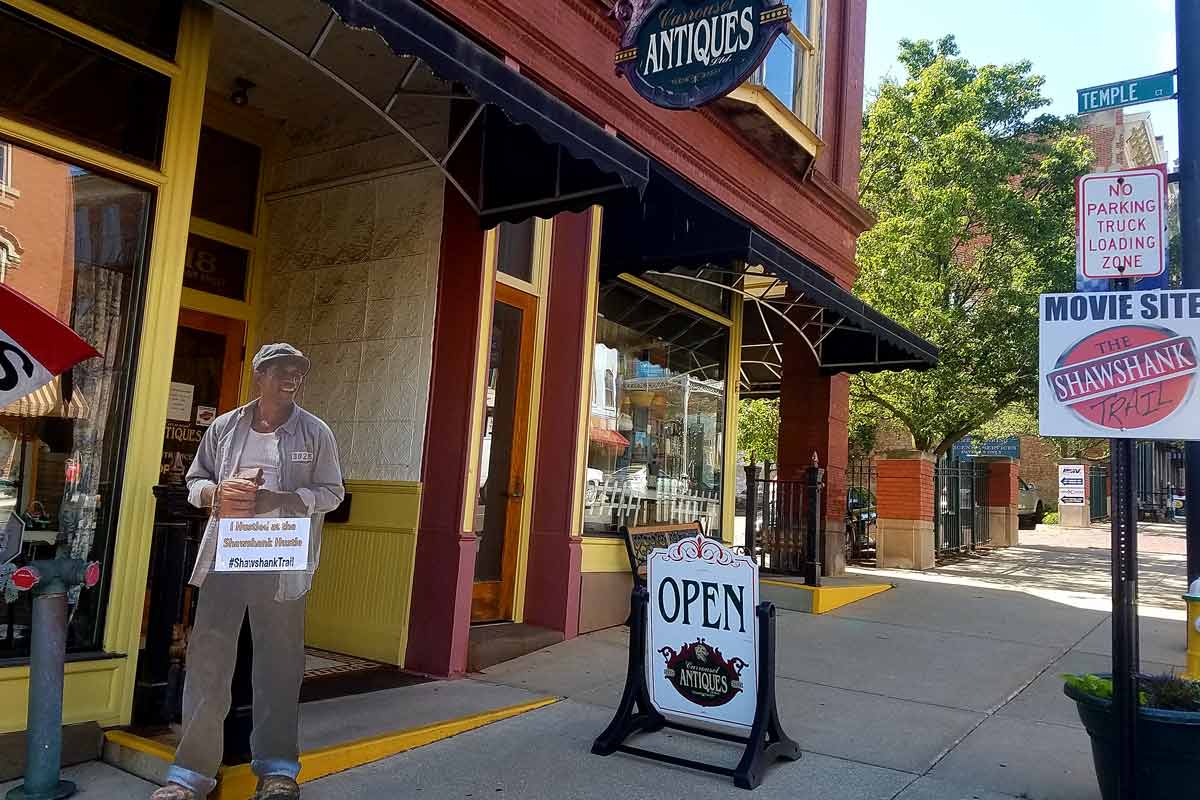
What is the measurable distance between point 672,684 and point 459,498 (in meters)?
2.12

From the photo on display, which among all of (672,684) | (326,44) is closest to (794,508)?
(672,684)

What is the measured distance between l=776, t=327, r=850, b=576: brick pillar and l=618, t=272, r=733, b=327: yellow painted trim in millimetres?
→ 1529

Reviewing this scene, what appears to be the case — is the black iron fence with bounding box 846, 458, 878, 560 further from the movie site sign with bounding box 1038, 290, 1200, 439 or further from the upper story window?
the movie site sign with bounding box 1038, 290, 1200, 439

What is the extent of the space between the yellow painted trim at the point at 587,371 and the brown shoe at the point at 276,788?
12.3ft

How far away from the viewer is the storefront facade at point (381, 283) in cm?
447

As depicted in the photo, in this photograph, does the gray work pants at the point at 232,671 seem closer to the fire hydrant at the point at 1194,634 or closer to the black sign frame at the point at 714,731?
the black sign frame at the point at 714,731

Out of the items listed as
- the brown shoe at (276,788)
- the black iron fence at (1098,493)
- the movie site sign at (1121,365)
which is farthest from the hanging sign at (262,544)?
the black iron fence at (1098,493)

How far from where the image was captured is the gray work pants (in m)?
3.64

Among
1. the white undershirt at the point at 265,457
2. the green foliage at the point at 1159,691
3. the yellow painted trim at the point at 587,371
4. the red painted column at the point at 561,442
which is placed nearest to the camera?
the white undershirt at the point at 265,457

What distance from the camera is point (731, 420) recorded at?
34.3 ft

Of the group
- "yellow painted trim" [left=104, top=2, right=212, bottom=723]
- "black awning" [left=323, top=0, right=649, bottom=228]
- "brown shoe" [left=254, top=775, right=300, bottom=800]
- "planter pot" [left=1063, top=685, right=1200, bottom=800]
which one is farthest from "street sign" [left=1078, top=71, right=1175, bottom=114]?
"brown shoe" [left=254, top=775, right=300, bottom=800]

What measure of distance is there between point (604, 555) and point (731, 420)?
10.6ft

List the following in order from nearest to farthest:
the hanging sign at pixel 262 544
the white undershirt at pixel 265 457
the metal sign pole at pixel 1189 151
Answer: the hanging sign at pixel 262 544 → the white undershirt at pixel 265 457 → the metal sign pole at pixel 1189 151

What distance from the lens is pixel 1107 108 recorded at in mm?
6195
